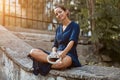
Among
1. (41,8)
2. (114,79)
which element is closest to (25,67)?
(114,79)

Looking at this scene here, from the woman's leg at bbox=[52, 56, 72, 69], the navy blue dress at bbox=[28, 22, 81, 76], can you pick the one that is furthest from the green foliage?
the woman's leg at bbox=[52, 56, 72, 69]

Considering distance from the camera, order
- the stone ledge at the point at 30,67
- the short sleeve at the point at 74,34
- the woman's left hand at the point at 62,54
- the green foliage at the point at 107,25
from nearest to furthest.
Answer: the stone ledge at the point at 30,67
the woman's left hand at the point at 62,54
the short sleeve at the point at 74,34
the green foliage at the point at 107,25

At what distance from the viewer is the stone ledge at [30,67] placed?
13.0 ft

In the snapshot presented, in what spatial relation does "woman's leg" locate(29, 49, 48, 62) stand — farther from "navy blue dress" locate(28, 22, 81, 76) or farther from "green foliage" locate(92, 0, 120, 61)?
"green foliage" locate(92, 0, 120, 61)

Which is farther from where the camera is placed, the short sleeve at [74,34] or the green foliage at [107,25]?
the green foliage at [107,25]

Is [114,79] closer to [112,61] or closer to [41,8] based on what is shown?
[112,61]

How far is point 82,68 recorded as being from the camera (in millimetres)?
4391

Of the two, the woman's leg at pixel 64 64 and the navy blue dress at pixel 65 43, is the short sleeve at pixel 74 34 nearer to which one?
the navy blue dress at pixel 65 43

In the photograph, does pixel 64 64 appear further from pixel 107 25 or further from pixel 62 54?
pixel 107 25

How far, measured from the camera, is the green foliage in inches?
281

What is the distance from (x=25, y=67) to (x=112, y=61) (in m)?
3.52

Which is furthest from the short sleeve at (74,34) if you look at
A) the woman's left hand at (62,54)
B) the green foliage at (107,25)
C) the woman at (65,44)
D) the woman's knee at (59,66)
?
the green foliage at (107,25)

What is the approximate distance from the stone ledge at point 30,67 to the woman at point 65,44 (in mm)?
112

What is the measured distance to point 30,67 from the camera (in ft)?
14.5
